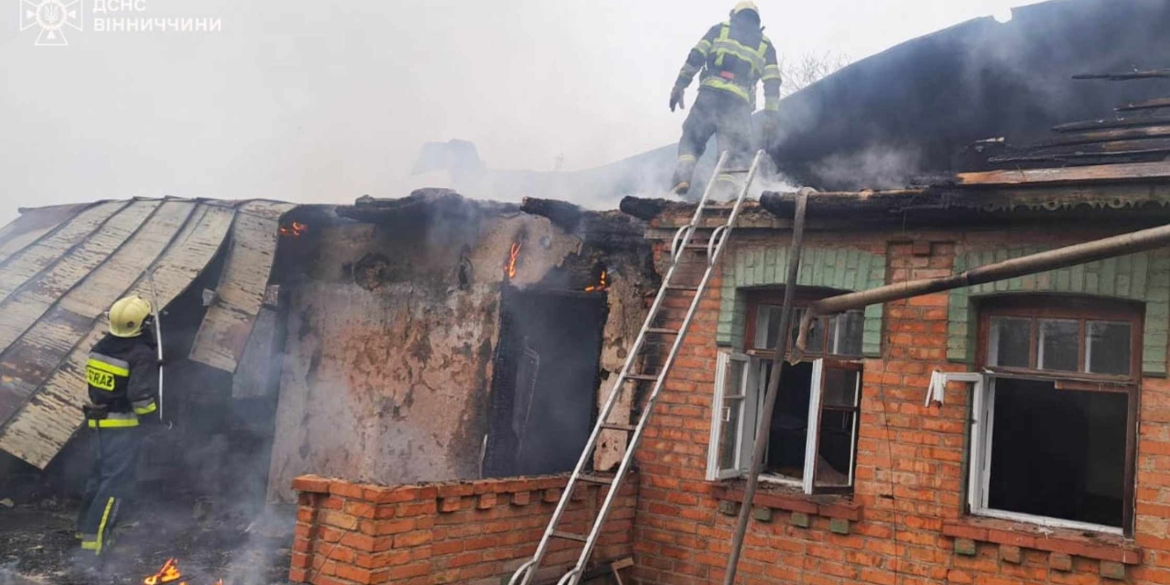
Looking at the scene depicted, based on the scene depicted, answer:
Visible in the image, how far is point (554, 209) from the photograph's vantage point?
6.53m

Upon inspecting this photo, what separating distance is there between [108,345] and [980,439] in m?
6.33

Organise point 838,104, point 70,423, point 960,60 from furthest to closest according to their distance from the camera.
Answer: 1. point 838,104
2. point 960,60
3. point 70,423

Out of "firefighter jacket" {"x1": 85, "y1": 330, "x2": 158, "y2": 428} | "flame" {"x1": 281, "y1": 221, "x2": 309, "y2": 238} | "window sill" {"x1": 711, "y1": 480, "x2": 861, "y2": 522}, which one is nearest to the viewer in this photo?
"window sill" {"x1": 711, "y1": 480, "x2": 861, "y2": 522}

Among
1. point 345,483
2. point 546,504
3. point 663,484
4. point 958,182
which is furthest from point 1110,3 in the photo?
point 345,483

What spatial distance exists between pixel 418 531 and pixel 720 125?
512cm

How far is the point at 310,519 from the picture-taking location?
4.42 meters

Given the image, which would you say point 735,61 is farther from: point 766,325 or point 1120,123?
point 1120,123

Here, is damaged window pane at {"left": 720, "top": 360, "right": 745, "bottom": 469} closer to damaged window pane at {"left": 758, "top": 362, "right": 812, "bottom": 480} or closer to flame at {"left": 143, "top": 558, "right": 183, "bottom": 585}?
damaged window pane at {"left": 758, "top": 362, "right": 812, "bottom": 480}

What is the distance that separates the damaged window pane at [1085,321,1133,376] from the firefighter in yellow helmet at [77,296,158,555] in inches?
258

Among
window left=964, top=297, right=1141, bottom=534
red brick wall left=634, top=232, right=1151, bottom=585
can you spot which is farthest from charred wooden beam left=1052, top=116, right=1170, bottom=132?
window left=964, top=297, right=1141, bottom=534

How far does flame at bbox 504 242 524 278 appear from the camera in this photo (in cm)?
746

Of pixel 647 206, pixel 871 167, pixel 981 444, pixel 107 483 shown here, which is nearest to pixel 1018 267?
pixel 981 444

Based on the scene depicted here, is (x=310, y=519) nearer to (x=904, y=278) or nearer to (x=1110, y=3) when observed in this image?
(x=904, y=278)

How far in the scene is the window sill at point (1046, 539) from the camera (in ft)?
14.7
